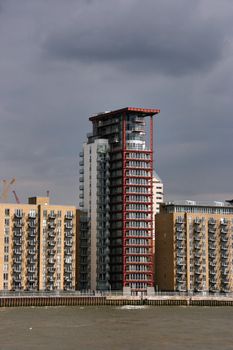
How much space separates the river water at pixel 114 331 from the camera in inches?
4491

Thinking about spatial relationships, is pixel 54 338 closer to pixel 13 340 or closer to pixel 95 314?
pixel 13 340

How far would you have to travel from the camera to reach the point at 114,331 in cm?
13438

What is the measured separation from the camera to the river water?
114 m

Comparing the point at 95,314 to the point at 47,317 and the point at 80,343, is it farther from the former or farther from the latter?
the point at 80,343

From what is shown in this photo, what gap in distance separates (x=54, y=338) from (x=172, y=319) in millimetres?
47870

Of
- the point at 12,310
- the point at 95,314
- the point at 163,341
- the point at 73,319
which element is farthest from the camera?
the point at 12,310

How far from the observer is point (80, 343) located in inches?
4567

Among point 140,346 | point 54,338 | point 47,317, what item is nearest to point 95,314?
point 47,317

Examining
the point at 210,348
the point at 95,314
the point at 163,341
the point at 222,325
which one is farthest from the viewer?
the point at 95,314

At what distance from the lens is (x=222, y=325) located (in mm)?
151625

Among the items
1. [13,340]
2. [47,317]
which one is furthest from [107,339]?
[47,317]

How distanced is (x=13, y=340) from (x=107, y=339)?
1407 centimetres

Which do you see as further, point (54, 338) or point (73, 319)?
point (73, 319)

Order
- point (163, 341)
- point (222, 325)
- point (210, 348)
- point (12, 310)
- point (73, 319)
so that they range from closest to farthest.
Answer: point (210, 348), point (163, 341), point (222, 325), point (73, 319), point (12, 310)
